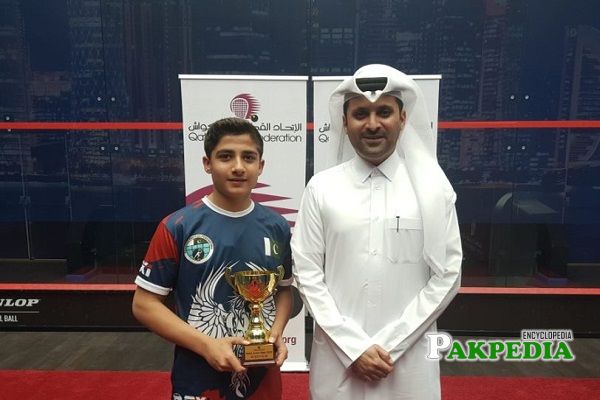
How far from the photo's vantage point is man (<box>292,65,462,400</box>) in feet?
4.61

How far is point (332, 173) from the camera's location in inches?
59.8

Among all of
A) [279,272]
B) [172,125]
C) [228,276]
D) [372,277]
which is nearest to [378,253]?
[372,277]

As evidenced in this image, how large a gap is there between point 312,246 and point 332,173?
246 mm

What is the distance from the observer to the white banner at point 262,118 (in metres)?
2.73

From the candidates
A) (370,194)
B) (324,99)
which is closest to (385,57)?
(324,99)

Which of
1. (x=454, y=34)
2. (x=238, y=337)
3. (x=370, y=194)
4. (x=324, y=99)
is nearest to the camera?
(x=238, y=337)

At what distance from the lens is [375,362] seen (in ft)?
4.52

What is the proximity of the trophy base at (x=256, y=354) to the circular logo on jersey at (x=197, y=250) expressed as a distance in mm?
259

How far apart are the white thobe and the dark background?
8.08 ft

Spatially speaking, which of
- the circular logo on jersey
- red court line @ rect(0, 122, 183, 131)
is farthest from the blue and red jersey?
red court line @ rect(0, 122, 183, 131)

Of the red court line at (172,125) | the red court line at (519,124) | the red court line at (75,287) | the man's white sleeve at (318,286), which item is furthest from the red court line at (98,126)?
the man's white sleeve at (318,286)

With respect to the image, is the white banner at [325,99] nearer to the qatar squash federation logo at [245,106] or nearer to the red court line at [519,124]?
the qatar squash federation logo at [245,106]

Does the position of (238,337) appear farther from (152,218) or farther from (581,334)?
(581,334)

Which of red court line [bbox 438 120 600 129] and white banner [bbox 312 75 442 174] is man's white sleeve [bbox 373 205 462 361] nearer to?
white banner [bbox 312 75 442 174]
